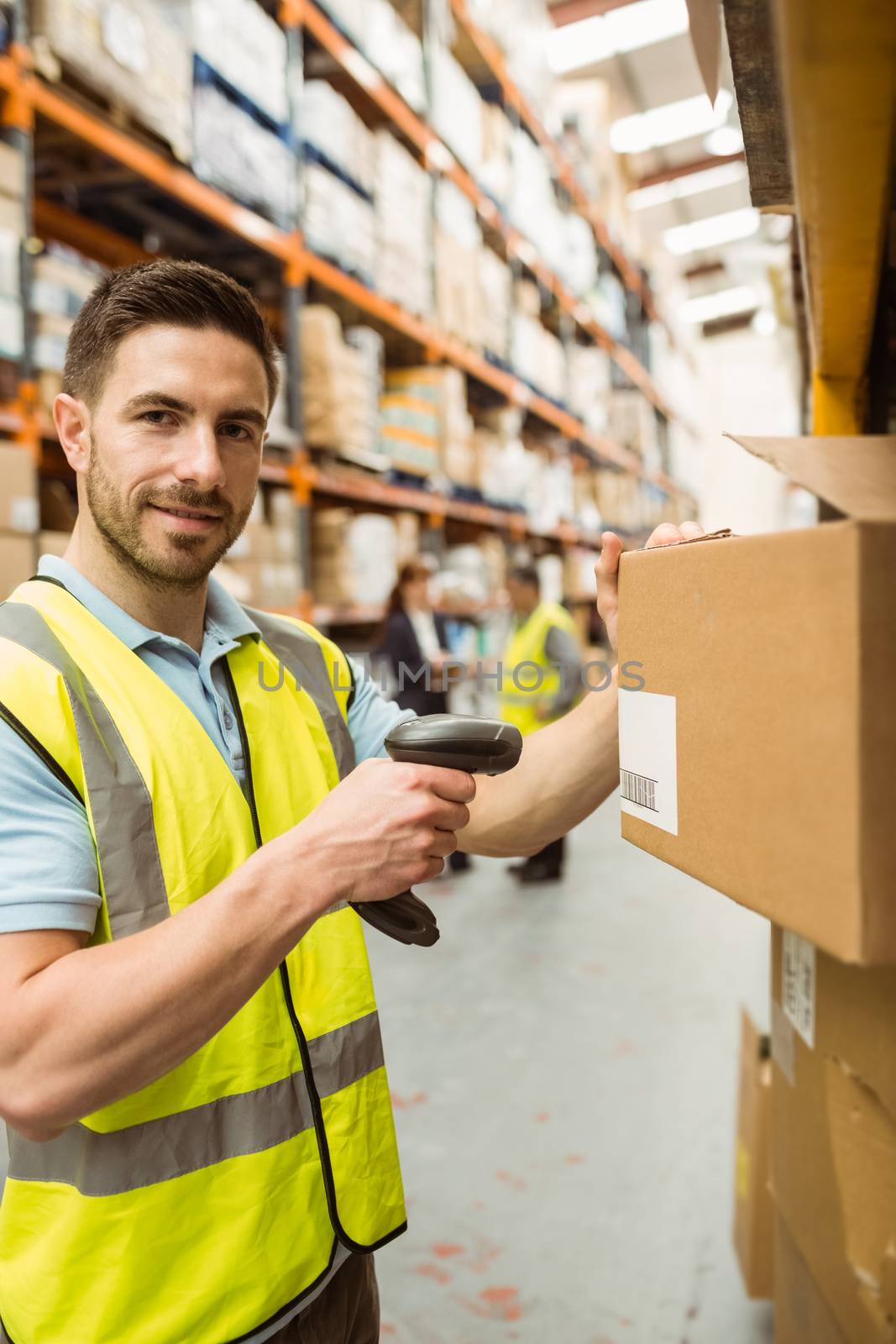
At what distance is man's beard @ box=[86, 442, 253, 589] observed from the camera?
43.3 inches

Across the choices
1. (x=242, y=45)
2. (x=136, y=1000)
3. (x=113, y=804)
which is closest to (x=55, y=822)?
(x=113, y=804)

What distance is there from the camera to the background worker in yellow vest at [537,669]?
4.60 meters

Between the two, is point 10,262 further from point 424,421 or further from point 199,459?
point 424,421

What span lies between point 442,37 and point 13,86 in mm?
3278

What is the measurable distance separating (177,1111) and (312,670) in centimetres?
57

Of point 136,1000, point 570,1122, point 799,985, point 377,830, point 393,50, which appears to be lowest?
point 570,1122

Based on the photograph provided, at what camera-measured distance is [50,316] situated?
2471 mm

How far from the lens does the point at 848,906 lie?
52 cm

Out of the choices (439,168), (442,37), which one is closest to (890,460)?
(439,168)

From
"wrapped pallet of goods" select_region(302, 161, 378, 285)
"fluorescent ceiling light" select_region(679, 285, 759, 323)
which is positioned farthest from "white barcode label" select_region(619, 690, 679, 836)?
"fluorescent ceiling light" select_region(679, 285, 759, 323)

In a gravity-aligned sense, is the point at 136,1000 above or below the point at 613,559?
below

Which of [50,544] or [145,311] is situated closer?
[145,311]

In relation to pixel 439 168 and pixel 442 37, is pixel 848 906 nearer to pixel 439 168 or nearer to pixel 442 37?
pixel 439 168

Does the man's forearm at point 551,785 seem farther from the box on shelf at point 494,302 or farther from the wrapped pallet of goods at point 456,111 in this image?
the box on shelf at point 494,302
